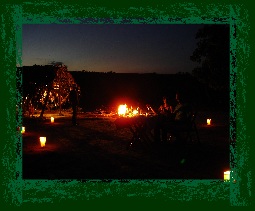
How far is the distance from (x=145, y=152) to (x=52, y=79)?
892cm

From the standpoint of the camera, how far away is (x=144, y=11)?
4.25 meters

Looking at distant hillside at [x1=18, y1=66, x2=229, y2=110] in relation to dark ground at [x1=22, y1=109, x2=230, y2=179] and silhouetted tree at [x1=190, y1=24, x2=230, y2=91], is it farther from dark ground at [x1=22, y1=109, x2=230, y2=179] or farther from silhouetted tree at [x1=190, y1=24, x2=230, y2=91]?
dark ground at [x1=22, y1=109, x2=230, y2=179]

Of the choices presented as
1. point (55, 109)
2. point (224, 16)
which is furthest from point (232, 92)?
point (55, 109)

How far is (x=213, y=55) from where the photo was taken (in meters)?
12.5

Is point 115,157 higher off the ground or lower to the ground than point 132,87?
lower

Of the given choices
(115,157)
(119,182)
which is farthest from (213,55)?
(119,182)

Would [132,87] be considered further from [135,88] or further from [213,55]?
[213,55]

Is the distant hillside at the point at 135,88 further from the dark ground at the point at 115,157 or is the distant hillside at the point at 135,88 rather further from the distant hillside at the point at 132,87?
the dark ground at the point at 115,157

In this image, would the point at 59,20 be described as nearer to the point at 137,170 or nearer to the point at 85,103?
the point at 137,170

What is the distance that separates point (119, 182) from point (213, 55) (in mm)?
Result: 8905

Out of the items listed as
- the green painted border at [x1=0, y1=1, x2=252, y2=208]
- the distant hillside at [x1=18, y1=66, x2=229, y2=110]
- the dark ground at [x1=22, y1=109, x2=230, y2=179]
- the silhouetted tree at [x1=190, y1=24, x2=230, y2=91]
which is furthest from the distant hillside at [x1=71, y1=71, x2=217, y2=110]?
the green painted border at [x1=0, y1=1, x2=252, y2=208]

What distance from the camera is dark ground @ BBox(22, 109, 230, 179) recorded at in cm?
597

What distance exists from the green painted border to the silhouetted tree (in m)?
8.03

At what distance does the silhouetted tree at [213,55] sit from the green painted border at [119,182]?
803 centimetres
